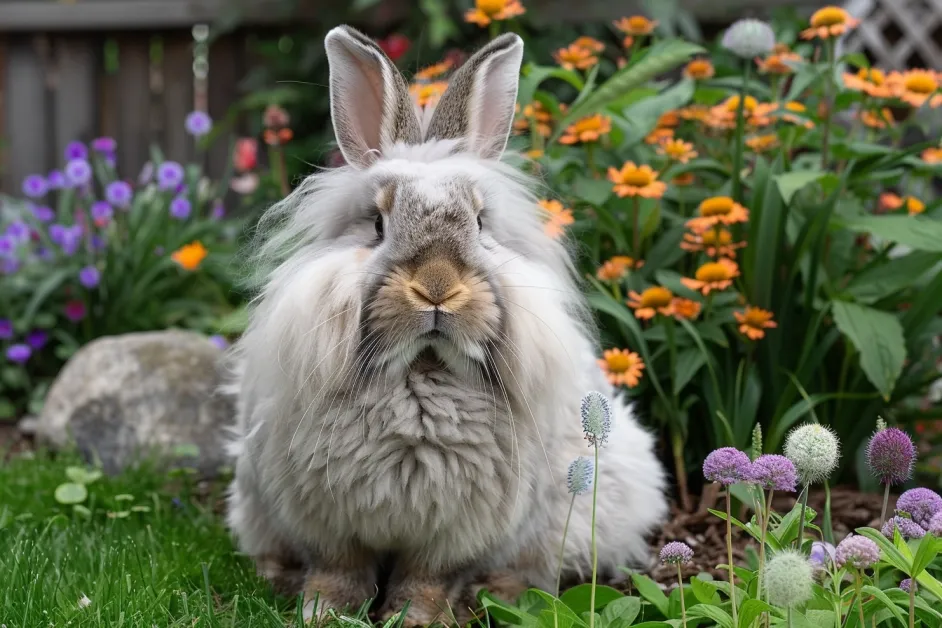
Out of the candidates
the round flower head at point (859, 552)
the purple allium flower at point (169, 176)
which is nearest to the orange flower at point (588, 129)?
the round flower head at point (859, 552)

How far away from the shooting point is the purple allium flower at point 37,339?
4.57m

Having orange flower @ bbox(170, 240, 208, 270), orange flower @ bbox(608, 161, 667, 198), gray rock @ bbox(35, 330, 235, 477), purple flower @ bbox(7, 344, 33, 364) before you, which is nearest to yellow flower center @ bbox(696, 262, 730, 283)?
orange flower @ bbox(608, 161, 667, 198)

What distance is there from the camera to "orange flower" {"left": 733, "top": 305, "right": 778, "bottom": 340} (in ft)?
9.57

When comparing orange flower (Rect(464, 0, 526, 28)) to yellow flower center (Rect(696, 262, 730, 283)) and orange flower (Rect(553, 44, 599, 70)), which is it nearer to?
orange flower (Rect(553, 44, 599, 70))

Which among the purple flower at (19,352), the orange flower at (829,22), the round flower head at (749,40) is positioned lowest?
the purple flower at (19,352)

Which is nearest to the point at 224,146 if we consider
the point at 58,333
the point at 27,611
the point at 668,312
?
the point at 58,333

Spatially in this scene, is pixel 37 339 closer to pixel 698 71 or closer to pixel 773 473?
pixel 698 71

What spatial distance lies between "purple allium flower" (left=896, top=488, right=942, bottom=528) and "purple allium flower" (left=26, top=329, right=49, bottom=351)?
3.89 m

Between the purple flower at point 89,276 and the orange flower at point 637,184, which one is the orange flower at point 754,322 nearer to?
the orange flower at point 637,184

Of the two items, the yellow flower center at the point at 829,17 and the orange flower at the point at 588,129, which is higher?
the yellow flower center at the point at 829,17

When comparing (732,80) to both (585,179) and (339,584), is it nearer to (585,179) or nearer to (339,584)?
(585,179)

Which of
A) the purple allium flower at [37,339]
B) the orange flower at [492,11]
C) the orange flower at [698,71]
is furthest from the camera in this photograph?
the purple allium flower at [37,339]

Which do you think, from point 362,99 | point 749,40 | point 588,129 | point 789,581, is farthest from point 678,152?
point 789,581

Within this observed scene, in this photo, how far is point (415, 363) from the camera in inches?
86.4
